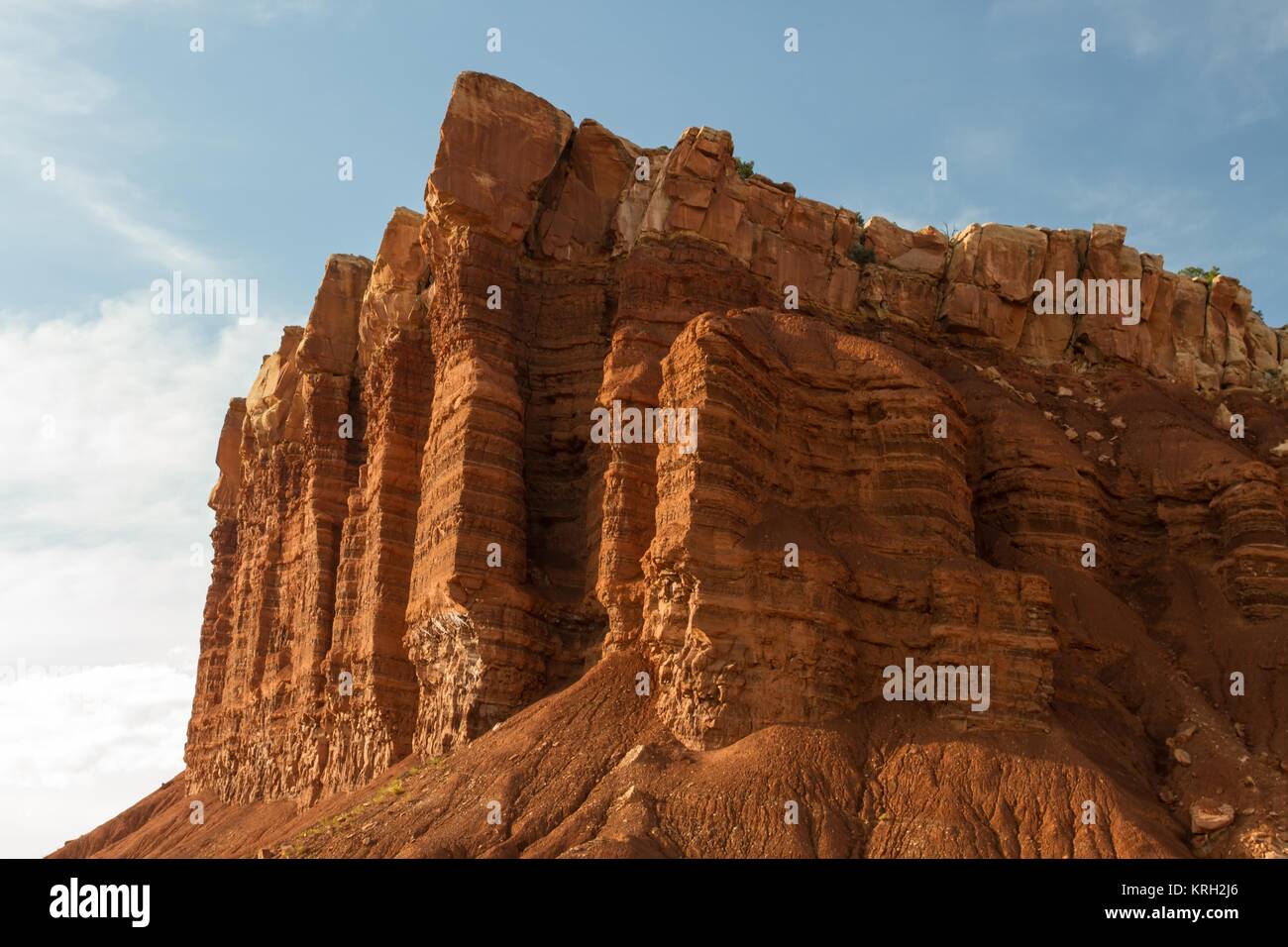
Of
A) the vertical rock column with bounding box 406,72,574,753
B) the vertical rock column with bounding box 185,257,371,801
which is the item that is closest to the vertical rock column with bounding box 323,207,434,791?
the vertical rock column with bounding box 406,72,574,753

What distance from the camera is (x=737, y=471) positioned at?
36.9 meters

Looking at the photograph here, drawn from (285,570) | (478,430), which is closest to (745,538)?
(478,430)

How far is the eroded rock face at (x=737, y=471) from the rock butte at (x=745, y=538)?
13 centimetres

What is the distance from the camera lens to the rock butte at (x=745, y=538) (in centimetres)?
3328

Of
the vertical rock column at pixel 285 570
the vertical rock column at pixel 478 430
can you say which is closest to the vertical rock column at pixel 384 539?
the vertical rock column at pixel 478 430

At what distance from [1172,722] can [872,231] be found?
76.5 ft

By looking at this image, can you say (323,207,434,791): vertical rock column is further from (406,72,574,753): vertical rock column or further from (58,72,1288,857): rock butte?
(406,72,574,753): vertical rock column

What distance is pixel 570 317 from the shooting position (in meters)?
47.6

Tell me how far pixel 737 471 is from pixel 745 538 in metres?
1.92

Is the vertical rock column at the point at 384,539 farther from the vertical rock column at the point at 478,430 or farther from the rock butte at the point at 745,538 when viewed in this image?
the vertical rock column at the point at 478,430

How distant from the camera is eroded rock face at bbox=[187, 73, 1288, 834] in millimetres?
35781
